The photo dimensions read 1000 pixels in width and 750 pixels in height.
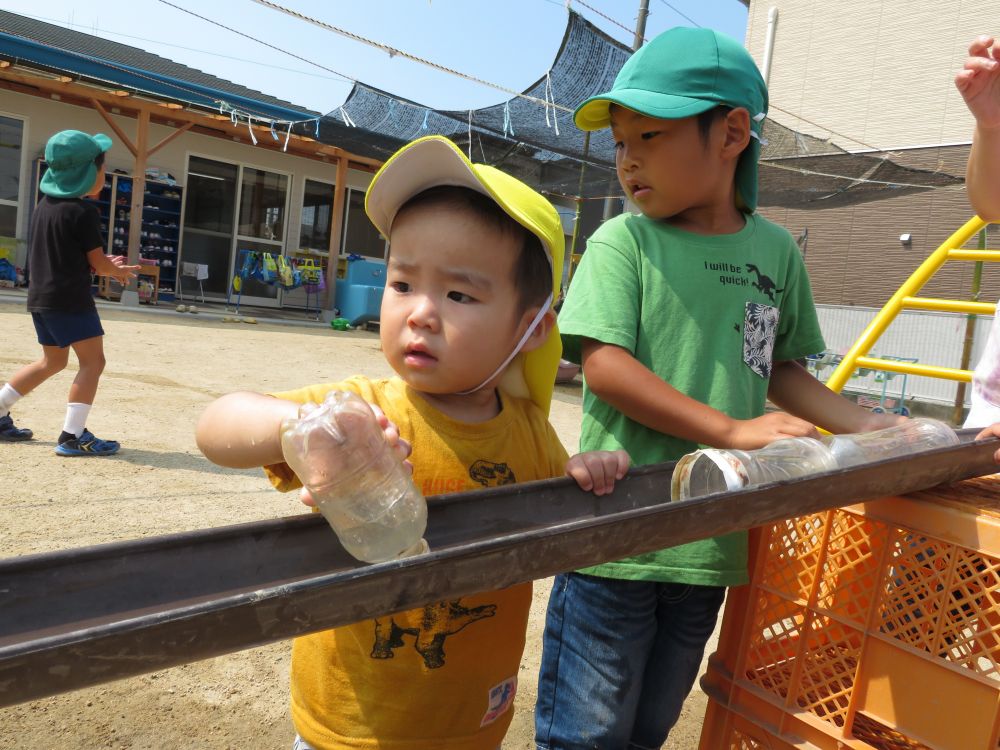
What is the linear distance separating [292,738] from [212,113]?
12.8m

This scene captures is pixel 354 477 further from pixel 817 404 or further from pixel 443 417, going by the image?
pixel 817 404

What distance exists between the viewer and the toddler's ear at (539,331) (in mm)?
1429

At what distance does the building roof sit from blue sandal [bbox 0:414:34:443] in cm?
785

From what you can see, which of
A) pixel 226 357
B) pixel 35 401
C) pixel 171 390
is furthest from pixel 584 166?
pixel 35 401

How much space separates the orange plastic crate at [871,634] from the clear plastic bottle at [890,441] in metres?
0.09

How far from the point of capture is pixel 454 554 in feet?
2.28

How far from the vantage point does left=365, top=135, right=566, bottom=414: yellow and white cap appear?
130cm

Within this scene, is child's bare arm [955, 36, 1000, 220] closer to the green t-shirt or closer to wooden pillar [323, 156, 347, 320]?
the green t-shirt

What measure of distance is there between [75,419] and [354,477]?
404 cm

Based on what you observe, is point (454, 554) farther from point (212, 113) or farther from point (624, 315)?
point (212, 113)

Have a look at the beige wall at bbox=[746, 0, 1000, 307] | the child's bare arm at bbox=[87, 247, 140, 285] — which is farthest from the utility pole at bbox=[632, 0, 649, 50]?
the child's bare arm at bbox=[87, 247, 140, 285]

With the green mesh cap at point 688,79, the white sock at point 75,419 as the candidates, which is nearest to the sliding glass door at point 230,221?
the white sock at point 75,419

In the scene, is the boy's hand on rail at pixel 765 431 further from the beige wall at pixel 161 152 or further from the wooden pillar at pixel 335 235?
the beige wall at pixel 161 152

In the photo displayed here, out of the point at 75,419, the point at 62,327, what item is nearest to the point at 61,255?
the point at 62,327
